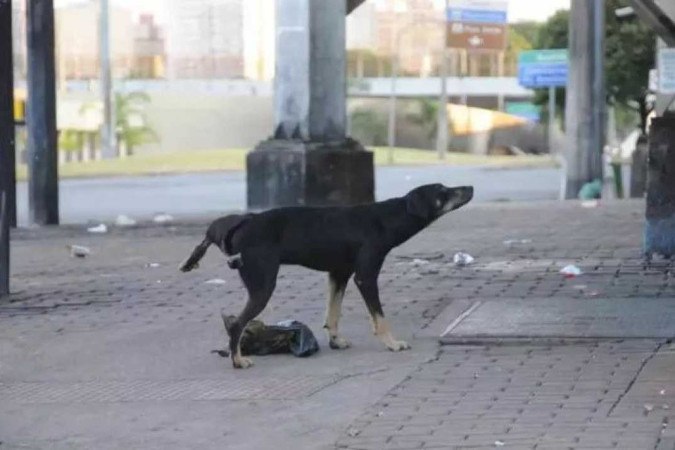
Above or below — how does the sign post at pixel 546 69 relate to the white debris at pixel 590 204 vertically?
above

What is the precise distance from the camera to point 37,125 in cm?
1953

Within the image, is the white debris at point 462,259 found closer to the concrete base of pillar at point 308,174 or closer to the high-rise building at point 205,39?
the concrete base of pillar at point 308,174

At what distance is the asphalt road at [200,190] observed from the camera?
25.4m

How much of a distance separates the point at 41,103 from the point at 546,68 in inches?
886

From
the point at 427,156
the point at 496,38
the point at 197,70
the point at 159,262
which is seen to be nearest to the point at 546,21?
the point at 496,38

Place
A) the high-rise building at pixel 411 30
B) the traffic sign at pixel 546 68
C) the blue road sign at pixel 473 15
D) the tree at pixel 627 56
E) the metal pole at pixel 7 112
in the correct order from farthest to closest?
the high-rise building at pixel 411 30 < the blue road sign at pixel 473 15 < the traffic sign at pixel 546 68 < the tree at pixel 627 56 < the metal pole at pixel 7 112

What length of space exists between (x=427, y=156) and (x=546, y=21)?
60.8 ft

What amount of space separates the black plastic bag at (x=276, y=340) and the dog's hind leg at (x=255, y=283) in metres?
0.34

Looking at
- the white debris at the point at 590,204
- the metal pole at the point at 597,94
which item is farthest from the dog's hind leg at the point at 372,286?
the metal pole at the point at 597,94

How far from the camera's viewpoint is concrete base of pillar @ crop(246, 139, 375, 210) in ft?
60.3

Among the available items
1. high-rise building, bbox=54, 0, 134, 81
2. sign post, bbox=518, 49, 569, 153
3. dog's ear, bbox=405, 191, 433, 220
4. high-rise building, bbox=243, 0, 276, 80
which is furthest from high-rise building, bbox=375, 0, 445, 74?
dog's ear, bbox=405, 191, 433, 220

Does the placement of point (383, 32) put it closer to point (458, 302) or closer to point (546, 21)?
point (546, 21)

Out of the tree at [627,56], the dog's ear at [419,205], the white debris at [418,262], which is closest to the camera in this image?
the dog's ear at [419,205]

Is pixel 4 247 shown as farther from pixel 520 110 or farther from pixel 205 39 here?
pixel 520 110
